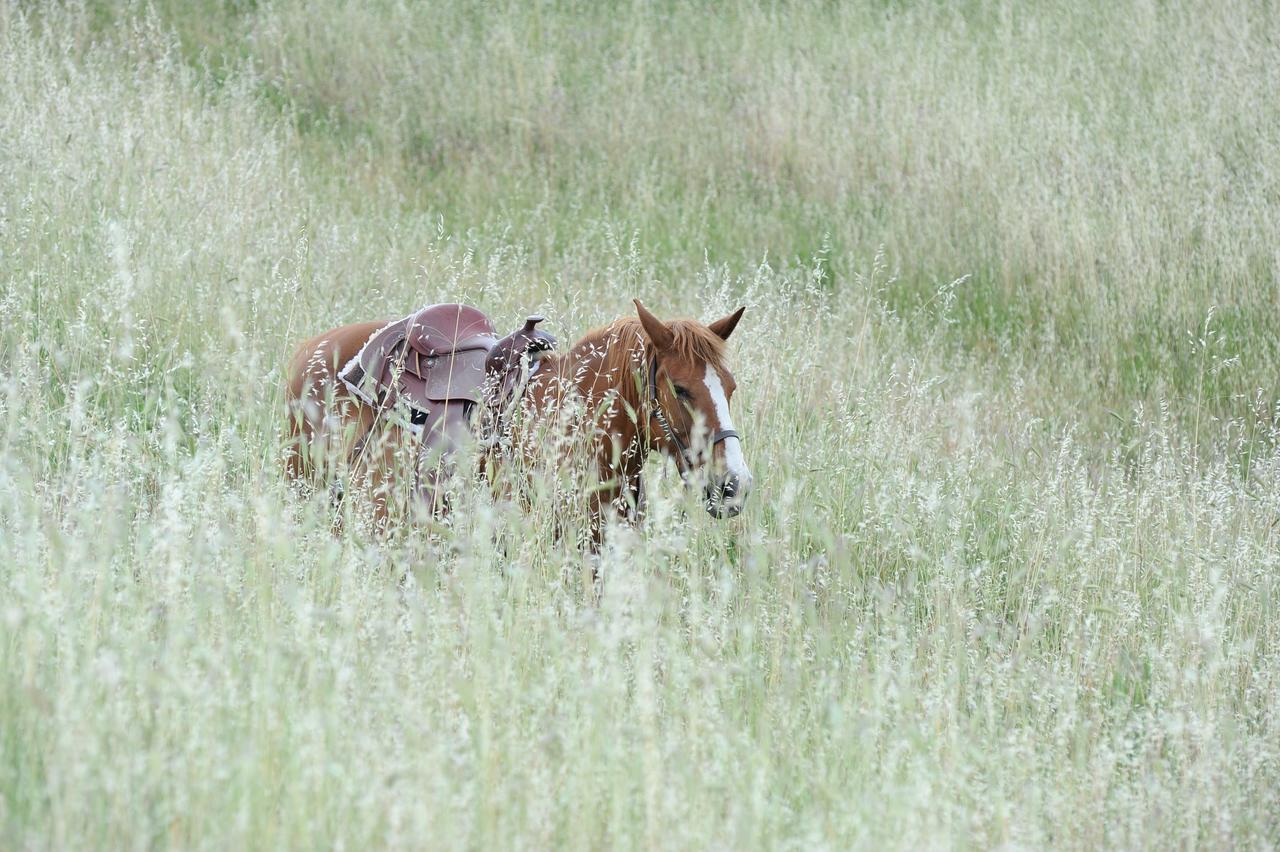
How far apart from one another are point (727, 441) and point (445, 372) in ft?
3.85

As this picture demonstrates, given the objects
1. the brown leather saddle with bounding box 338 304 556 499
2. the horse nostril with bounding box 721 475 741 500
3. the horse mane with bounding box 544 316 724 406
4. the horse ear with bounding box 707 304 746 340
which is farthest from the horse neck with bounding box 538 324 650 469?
the horse nostril with bounding box 721 475 741 500

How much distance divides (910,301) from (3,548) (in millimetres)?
6543

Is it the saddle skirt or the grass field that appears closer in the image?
the grass field

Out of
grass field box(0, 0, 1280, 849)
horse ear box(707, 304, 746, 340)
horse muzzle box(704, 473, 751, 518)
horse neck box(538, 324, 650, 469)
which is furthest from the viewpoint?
horse ear box(707, 304, 746, 340)

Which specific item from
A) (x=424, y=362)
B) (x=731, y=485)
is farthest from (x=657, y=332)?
(x=424, y=362)

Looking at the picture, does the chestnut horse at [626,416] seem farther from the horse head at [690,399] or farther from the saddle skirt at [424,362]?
the saddle skirt at [424,362]

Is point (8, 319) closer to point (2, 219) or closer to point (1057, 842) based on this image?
point (2, 219)

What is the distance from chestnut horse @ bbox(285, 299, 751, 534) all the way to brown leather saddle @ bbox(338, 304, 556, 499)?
0.25 ft

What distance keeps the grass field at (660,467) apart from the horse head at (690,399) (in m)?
0.24

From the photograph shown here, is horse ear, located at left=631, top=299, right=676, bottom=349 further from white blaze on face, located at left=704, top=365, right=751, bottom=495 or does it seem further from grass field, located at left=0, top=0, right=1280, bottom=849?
grass field, located at left=0, top=0, right=1280, bottom=849

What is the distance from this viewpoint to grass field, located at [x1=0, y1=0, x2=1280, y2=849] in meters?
2.54

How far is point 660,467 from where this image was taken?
3.96 m

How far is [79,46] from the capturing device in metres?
10.3

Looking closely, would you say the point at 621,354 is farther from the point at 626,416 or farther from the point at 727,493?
the point at 727,493
